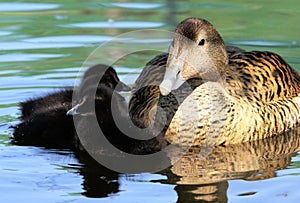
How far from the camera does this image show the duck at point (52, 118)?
22.8ft

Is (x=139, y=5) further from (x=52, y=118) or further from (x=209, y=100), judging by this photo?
(x=52, y=118)

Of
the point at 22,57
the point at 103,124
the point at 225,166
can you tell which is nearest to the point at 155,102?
the point at 103,124

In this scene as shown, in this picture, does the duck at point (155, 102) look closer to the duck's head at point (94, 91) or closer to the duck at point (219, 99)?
the duck at point (219, 99)

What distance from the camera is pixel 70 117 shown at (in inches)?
279

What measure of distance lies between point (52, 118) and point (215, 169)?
145cm

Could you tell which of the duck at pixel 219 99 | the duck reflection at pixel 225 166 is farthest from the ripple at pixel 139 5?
the duck reflection at pixel 225 166

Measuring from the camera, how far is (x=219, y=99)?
23.7 ft

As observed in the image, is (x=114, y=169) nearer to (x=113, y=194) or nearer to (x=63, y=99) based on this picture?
(x=113, y=194)

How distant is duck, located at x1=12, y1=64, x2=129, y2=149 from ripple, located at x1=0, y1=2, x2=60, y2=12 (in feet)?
12.8

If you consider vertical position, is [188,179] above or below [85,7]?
below

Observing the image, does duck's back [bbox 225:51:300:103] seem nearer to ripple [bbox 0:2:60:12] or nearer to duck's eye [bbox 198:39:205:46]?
duck's eye [bbox 198:39:205:46]

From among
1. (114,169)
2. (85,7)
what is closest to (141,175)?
(114,169)

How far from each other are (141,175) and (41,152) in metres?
0.93

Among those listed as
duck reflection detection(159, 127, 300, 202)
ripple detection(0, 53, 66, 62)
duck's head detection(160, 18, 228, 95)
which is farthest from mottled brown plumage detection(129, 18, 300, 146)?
ripple detection(0, 53, 66, 62)
